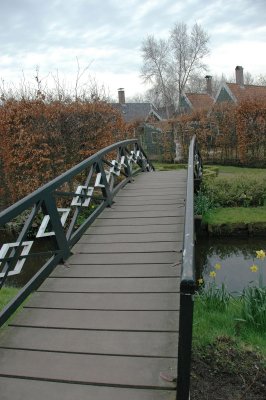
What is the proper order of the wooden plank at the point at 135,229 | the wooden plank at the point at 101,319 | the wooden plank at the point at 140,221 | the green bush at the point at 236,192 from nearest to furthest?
the wooden plank at the point at 101,319, the wooden plank at the point at 135,229, the wooden plank at the point at 140,221, the green bush at the point at 236,192

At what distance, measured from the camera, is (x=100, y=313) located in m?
3.23

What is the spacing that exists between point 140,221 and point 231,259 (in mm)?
3253

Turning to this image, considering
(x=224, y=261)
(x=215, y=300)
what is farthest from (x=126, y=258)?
(x=224, y=261)

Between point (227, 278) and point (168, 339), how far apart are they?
14.2 ft

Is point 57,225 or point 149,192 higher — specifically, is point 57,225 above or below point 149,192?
above

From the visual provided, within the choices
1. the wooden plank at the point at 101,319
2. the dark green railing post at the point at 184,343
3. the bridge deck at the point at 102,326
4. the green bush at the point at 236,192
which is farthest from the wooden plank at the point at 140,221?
the green bush at the point at 236,192

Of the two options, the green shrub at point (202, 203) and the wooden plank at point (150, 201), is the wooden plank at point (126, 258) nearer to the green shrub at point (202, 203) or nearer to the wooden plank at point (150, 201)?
the wooden plank at point (150, 201)

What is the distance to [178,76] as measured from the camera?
36438 mm

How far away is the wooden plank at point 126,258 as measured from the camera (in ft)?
13.6

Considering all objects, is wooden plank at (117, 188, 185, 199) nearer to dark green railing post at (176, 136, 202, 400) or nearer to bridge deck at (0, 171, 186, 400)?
bridge deck at (0, 171, 186, 400)

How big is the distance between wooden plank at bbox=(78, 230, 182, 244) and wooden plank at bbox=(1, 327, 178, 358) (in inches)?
74.0

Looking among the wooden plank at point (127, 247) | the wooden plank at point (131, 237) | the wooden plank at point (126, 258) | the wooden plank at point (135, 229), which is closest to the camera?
the wooden plank at point (126, 258)

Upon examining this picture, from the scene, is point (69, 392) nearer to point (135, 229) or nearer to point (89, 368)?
point (89, 368)

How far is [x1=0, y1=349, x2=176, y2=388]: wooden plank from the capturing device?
96.4 inches
